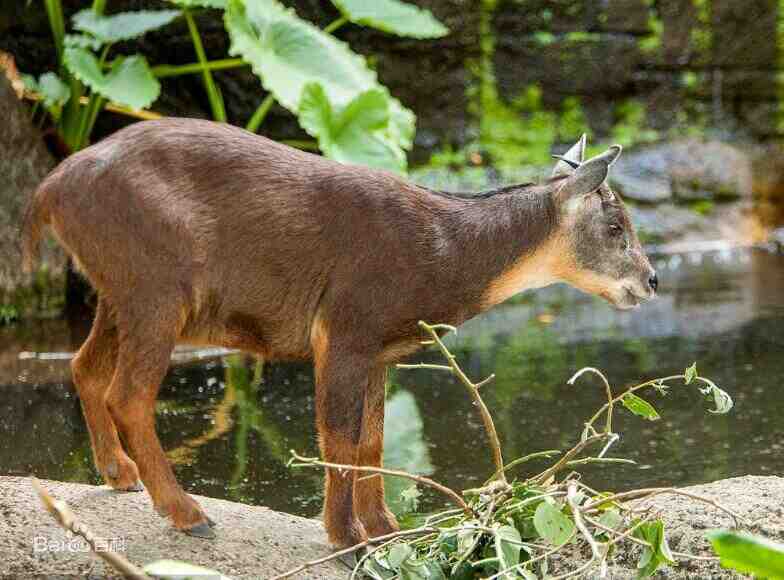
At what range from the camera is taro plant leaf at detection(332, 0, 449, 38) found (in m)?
10.6

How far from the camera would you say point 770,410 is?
21.4ft

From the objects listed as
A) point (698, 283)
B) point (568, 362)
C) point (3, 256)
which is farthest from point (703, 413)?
point (3, 256)

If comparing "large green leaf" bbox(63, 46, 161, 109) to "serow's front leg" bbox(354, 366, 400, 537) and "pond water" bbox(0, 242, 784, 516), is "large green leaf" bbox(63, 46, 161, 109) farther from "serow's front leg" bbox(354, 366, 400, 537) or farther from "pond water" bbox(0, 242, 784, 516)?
"serow's front leg" bbox(354, 366, 400, 537)

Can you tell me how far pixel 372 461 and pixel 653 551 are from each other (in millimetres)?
1233

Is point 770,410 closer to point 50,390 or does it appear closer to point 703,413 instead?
point 703,413

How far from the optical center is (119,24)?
10.1 meters

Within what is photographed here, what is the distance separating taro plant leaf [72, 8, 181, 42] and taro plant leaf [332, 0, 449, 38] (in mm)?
1586

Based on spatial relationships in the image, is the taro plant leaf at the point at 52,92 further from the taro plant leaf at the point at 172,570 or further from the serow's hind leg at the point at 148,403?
the taro plant leaf at the point at 172,570

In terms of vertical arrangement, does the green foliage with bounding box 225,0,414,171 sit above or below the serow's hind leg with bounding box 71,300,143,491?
above

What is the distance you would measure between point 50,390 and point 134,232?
3504 millimetres

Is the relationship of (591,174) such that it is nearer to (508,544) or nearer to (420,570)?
(508,544)

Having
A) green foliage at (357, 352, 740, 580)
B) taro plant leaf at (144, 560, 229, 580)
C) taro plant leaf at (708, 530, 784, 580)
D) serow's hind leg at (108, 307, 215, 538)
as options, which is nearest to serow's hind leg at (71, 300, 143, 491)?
serow's hind leg at (108, 307, 215, 538)

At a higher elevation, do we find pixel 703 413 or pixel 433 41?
pixel 433 41

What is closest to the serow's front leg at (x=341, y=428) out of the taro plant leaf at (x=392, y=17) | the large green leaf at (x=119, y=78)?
the large green leaf at (x=119, y=78)
